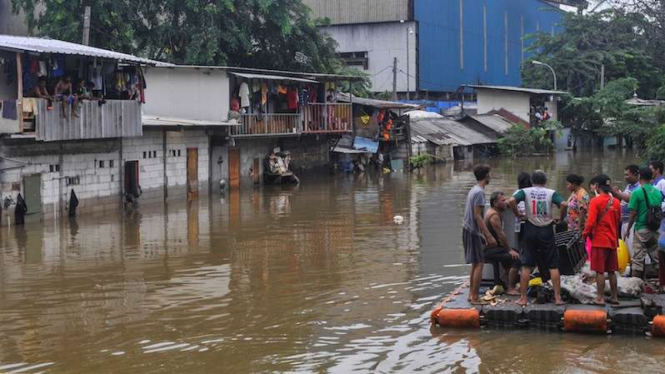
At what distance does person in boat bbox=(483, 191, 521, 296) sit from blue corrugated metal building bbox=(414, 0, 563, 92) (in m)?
49.5

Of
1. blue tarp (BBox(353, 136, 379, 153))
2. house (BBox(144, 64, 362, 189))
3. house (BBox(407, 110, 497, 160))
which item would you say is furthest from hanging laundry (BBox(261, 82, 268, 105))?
house (BBox(407, 110, 497, 160))

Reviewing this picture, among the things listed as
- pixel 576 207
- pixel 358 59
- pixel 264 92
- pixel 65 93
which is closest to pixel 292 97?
pixel 264 92

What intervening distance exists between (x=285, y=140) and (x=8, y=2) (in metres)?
14.4

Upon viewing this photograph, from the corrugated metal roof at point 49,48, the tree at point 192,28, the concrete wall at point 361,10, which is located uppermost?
the concrete wall at point 361,10

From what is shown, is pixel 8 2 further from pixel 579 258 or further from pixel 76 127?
pixel 579 258

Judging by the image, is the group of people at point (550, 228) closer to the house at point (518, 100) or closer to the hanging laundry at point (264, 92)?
the hanging laundry at point (264, 92)

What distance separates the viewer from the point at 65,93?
883 inches

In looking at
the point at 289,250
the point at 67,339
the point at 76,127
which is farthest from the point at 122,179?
the point at 67,339

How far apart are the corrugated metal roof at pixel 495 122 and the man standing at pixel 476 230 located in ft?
138

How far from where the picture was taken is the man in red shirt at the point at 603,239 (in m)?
10.0

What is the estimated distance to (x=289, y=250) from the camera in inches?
679

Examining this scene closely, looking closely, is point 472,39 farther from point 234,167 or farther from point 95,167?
point 95,167

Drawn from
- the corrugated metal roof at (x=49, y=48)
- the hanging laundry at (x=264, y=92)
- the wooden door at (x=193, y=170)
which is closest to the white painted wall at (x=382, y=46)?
the hanging laundry at (x=264, y=92)

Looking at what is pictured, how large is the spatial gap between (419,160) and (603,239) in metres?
33.4
